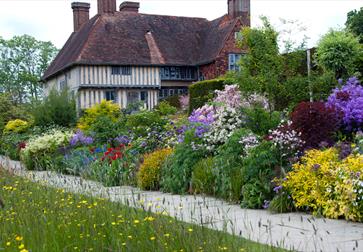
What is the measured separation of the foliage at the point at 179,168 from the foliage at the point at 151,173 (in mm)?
181

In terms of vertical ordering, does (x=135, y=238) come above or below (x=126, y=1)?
below

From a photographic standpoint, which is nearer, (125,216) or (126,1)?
(125,216)

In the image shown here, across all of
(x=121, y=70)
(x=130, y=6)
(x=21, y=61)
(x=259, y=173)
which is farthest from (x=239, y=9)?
(x=21, y=61)

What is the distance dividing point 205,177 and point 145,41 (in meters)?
29.5

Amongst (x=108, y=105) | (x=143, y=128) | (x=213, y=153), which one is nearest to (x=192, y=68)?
(x=108, y=105)

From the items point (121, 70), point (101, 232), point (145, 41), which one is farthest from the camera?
point (145, 41)

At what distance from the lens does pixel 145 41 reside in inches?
1416

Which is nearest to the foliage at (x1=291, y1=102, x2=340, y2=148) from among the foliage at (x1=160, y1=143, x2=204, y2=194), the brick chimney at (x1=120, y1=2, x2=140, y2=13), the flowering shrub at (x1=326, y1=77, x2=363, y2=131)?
the flowering shrub at (x1=326, y1=77, x2=363, y2=131)

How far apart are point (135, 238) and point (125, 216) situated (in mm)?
643

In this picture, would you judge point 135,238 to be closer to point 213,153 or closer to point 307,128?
point 307,128

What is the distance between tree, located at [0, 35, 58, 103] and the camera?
214 ft

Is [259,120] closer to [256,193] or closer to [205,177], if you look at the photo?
[205,177]

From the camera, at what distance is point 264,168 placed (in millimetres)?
6547

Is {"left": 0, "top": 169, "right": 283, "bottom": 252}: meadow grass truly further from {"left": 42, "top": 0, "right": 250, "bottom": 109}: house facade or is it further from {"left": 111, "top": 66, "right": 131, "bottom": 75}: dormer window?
{"left": 111, "top": 66, "right": 131, "bottom": 75}: dormer window
